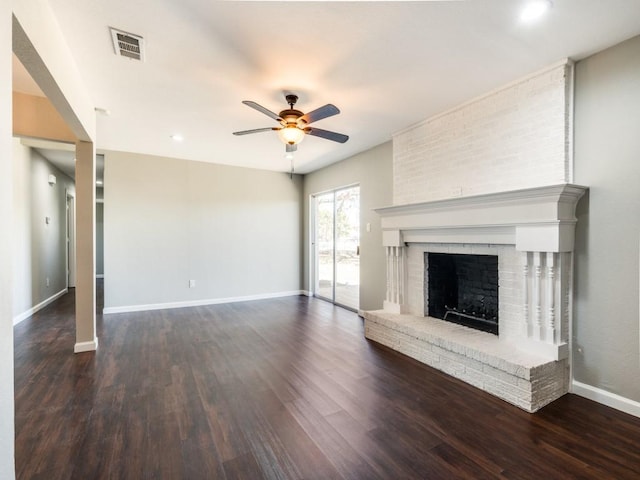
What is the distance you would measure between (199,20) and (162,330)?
374cm

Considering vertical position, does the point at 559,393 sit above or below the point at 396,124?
below

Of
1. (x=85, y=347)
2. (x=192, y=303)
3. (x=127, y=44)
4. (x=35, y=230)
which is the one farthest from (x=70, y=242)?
(x=127, y=44)

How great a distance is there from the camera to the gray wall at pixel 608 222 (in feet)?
7.48

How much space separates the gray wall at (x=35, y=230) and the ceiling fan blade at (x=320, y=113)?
468cm

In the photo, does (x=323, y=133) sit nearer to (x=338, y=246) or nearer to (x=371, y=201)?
(x=371, y=201)

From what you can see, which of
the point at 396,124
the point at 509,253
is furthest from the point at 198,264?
the point at 509,253

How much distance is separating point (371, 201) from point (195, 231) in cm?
327

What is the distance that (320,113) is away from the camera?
2.68 m

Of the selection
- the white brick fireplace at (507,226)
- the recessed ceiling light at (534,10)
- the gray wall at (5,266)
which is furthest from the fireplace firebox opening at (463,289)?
the gray wall at (5,266)

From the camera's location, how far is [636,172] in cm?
226

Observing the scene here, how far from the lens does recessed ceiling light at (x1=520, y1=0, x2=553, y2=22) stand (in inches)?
75.3

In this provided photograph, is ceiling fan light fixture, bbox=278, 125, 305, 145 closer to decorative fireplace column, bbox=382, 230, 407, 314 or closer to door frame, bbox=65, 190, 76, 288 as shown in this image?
decorative fireplace column, bbox=382, 230, 407, 314

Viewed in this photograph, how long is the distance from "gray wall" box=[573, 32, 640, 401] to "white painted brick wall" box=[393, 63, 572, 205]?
15cm

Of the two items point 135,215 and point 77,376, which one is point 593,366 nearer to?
point 77,376
